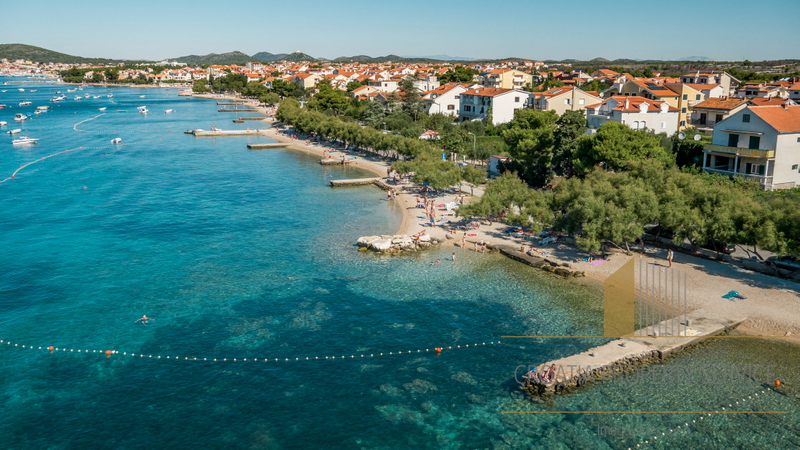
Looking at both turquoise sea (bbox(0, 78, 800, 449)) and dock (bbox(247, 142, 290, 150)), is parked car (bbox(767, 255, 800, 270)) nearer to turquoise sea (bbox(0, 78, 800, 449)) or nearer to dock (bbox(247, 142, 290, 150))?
turquoise sea (bbox(0, 78, 800, 449))

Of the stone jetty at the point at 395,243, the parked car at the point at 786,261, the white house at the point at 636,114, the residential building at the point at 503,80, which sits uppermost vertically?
the residential building at the point at 503,80

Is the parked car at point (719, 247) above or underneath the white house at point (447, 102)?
underneath

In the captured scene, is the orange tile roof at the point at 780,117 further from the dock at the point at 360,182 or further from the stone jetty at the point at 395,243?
the dock at the point at 360,182

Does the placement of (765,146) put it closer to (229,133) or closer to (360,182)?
(360,182)

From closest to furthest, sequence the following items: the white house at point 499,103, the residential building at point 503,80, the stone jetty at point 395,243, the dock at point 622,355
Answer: the dock at point 622,355
the stone jetty at point 395,243
the white house at point 499,103
the residential building at point 503,80

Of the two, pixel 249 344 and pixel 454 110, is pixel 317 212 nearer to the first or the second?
→ pixel 249 344

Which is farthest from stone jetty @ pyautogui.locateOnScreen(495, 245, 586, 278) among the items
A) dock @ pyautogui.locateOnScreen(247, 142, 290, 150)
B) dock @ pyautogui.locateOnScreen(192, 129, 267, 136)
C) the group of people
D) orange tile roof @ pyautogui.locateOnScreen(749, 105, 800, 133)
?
dock @ pyautogui.locateOnScreen(192, 129, 267, 136)

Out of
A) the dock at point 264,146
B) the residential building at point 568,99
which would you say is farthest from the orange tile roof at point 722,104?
the dock at point 264,146

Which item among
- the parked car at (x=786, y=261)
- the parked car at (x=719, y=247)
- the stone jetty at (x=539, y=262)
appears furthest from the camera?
the parked car at (x=719, y=247)
